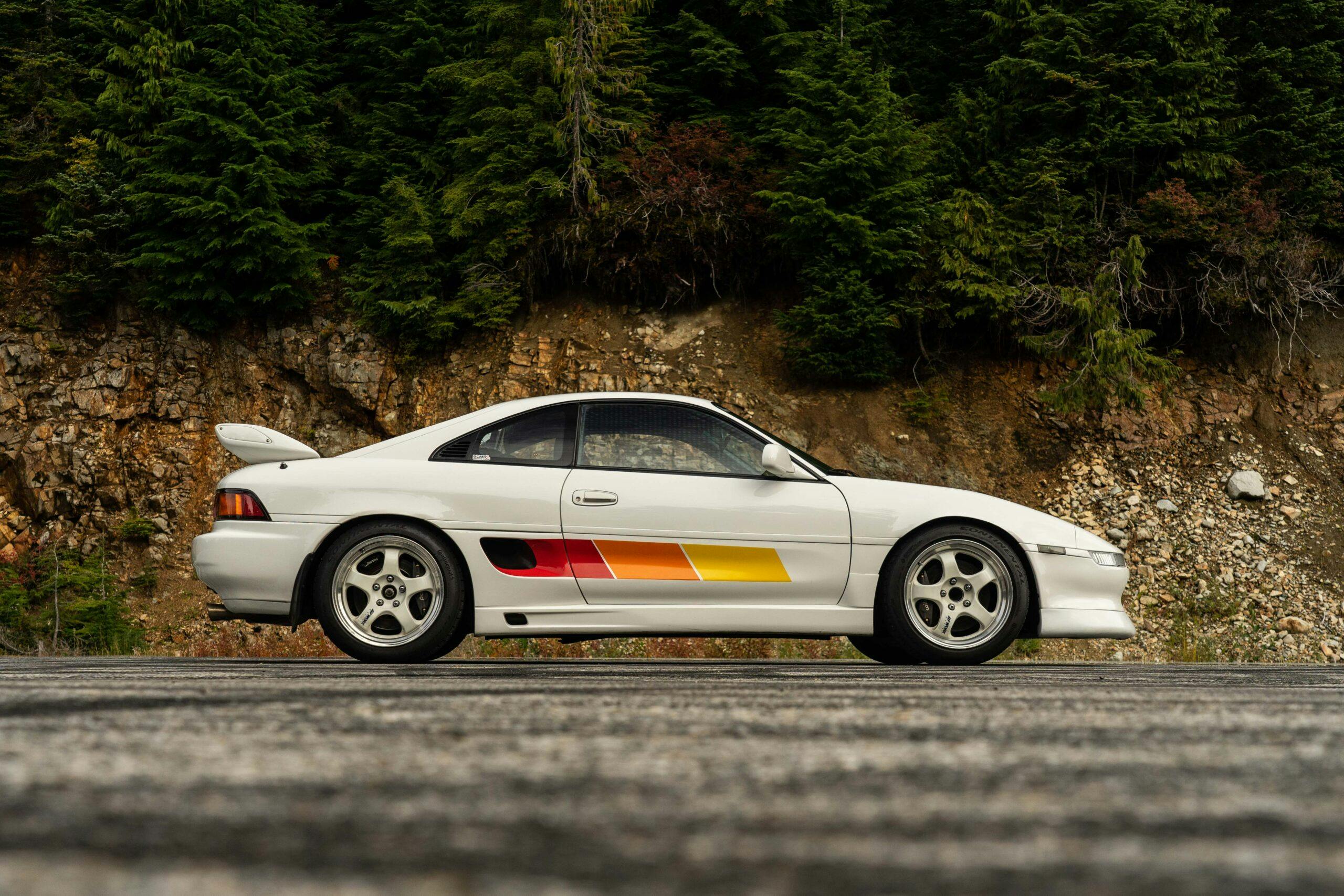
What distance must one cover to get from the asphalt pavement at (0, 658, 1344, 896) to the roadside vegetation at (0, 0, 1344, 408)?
1478 cm

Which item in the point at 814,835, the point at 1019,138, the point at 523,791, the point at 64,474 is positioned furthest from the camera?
the point at 64,474

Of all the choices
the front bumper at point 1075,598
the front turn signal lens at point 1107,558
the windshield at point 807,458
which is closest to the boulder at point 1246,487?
the front turn signal lens at point 1107,558

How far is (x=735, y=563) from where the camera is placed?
5.72 meters

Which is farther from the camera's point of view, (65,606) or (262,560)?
(65,606)

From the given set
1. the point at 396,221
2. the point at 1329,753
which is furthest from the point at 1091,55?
the point at 1329,753

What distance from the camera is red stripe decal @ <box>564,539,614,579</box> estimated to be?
567 cm

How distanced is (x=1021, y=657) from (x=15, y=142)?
67.1 ft

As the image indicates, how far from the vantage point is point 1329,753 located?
5.83 ft

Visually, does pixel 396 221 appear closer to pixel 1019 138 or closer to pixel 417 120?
pixel 417 120

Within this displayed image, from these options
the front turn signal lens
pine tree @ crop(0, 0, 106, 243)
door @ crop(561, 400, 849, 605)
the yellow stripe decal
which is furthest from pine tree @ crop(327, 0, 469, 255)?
the front turn signal lens

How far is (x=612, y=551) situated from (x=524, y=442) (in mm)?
846

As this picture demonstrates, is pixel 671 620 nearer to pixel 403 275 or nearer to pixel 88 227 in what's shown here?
pixel 403 275

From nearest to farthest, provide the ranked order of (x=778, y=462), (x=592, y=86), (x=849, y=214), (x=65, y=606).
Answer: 1. (x=778, y=462)
2. (x=65, y=606)
3. (x=849, y=214)
4. (x=592, y=86)

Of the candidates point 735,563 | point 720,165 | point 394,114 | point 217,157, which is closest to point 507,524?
point 735,563
